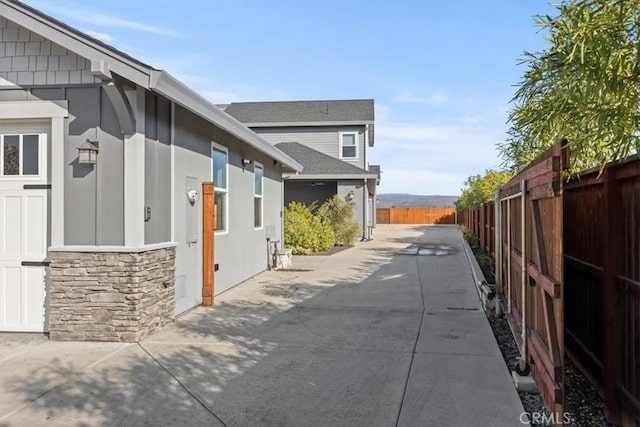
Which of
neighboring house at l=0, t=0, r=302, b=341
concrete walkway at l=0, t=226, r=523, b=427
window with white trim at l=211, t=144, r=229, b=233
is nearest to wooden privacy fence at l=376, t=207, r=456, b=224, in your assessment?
window with white trim at l=211, t=144, r=229, b=233

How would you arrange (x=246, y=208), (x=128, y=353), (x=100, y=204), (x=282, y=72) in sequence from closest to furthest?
1. (x=128, y=353)
2. (x=100, y=204)
3. (x=246, y=208)
4. (x=282, y=72)

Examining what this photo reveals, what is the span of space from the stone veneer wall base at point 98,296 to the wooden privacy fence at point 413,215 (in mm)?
39296

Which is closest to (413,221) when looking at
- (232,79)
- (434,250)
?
(434,250)

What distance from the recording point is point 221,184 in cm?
938

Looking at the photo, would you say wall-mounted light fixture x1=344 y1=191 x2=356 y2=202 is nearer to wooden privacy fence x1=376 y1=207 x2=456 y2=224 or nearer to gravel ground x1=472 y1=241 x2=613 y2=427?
gravel ground x1=472 y1=241 x2=613 y2=427

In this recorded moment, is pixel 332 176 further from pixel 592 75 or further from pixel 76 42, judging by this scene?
pixel 592 75

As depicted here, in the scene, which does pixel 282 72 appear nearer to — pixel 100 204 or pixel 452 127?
pixel 452 127

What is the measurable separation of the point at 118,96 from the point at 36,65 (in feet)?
4.73

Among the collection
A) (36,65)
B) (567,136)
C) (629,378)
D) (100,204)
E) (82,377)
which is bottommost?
(82,377)

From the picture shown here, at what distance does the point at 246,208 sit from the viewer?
36.3 feet

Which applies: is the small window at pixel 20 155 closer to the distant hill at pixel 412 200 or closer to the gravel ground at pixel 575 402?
the gravel ground at pixel 575 402

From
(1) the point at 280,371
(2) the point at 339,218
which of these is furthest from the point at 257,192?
(2) the point at 339,218

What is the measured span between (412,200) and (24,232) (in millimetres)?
71129

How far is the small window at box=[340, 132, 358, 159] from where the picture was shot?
84.0 feet
